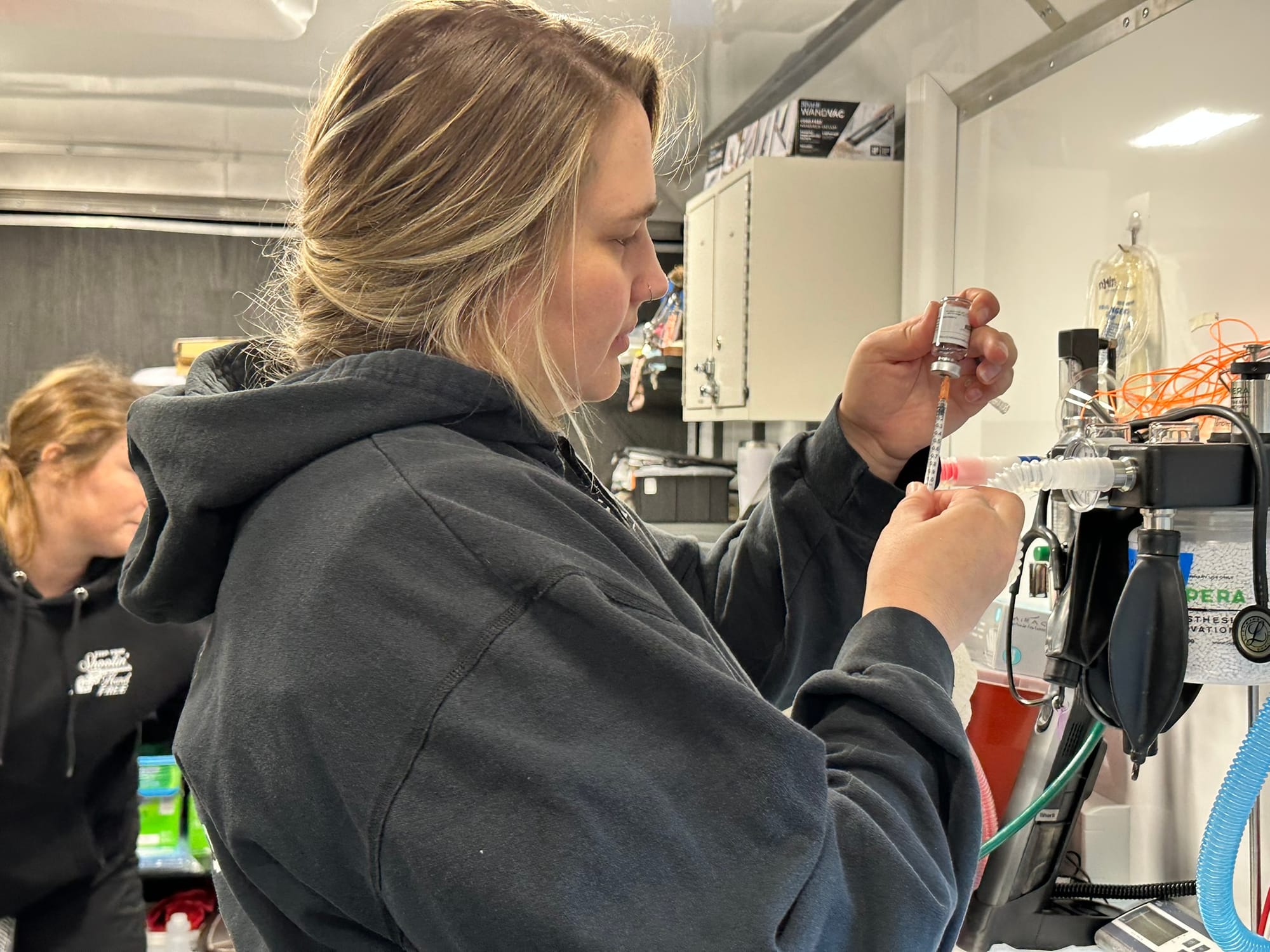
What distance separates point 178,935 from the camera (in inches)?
110

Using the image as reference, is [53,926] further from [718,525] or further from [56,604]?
[718,525]

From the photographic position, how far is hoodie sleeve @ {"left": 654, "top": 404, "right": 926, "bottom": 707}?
1141 millimetres

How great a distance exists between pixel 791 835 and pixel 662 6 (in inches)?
105

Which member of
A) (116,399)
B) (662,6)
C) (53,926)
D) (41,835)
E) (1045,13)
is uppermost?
(662,6)

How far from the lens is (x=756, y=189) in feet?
8.48

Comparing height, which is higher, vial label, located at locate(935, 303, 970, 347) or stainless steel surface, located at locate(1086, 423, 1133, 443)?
Result: vial label, located at locate(935, 303, 970, 347)

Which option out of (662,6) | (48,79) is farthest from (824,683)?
(48,79)

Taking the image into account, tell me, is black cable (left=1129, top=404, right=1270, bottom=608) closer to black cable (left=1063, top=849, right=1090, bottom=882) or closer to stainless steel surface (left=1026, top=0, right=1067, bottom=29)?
black cable (left=1063, top=849, right=1090, bottom=882)

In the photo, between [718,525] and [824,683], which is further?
[718,525]

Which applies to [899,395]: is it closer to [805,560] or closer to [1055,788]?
[805,560]

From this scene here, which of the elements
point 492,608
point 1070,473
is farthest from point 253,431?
point 1070,473

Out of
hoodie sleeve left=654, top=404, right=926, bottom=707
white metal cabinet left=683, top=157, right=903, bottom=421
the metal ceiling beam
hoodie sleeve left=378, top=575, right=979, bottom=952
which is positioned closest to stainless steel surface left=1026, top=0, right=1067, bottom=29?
white metal cabinet left=683, top=157, right=903, bottom=421

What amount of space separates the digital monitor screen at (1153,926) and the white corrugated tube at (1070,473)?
0.81 metres

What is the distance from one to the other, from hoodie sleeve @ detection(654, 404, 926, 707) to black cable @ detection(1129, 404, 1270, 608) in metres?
0.36
